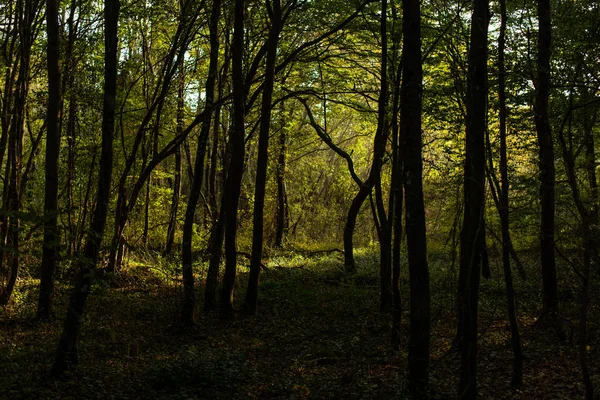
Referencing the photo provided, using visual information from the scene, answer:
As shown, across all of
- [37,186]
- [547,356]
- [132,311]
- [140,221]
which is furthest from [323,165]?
[547,356]

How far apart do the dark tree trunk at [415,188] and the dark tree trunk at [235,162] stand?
206 inches

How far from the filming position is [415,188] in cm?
653

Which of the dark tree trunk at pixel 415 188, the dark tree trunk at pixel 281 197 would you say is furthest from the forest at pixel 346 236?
the dark tree trunk at pixel 281 197

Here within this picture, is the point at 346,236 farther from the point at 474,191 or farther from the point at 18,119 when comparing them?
the point at 474,191

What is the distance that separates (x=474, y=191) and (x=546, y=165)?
434cm

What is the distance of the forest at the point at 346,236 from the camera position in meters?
6.61

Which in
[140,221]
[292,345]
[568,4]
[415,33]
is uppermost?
[568,4]

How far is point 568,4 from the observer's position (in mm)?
10461

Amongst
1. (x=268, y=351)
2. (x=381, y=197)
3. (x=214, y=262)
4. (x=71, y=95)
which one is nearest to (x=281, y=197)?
(x=71, y=95)

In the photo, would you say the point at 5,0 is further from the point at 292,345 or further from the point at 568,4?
the point at 568,4

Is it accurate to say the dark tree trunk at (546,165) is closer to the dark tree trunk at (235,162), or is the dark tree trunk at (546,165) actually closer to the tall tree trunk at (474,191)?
the tall tree trunk at (474,191)

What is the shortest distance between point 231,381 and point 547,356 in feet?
18.1

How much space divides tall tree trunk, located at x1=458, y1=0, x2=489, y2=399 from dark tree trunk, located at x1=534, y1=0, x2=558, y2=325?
3.38 metres

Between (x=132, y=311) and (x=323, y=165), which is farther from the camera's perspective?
(x=323, y=165)
